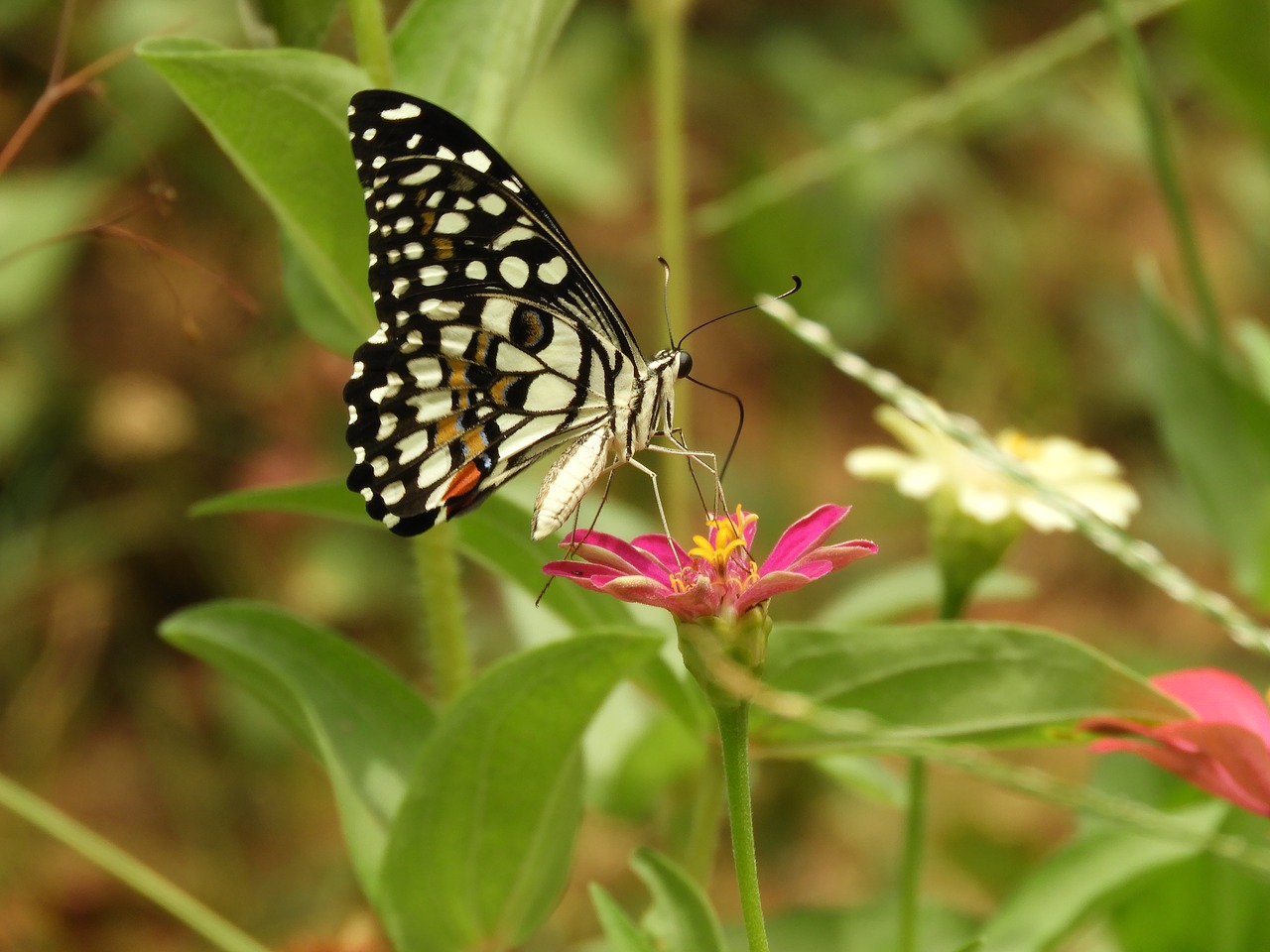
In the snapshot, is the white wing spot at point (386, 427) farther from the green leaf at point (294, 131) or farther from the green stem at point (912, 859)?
the green stem at point (912, 859)

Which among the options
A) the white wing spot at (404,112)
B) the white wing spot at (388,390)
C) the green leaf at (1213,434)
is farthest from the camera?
the green leaf at (1213,434)

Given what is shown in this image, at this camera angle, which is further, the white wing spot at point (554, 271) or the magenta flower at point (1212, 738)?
the white wing spot at point (554, 271)

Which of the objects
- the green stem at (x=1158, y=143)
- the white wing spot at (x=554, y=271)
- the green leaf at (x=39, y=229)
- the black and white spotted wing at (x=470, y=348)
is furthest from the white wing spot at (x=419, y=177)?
the green leaf at (x=39, y=229)

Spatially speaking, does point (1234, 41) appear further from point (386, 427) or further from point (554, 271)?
point (386, 427)

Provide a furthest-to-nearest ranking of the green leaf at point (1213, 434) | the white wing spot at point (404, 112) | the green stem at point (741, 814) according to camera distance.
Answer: the green leaf at point (1213, 434), the white wing spot at point (404, 112), the green stem at point (741, 814)


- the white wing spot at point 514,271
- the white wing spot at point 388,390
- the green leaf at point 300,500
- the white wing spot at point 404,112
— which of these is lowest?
the green leaf at point 300,500

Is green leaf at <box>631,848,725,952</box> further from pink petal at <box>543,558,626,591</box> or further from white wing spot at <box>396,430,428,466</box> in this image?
white wing spot at <box>396,430,428,466</box>

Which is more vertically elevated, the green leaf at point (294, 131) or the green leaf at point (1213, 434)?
the green leaf at point (294, 131)
